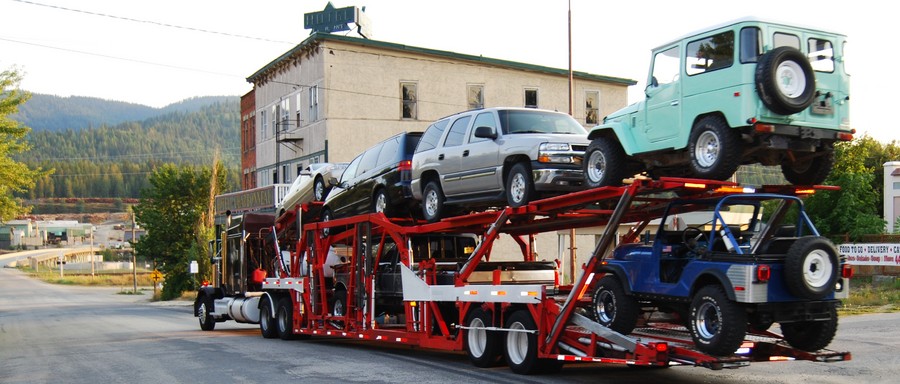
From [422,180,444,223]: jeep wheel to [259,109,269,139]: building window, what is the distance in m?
33.7

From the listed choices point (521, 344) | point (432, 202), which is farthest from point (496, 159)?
point (521, 344)

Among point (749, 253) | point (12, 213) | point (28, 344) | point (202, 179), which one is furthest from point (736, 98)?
point (202, 179)

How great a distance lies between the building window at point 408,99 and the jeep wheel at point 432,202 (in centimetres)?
2572

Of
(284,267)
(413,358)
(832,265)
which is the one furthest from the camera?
(284,267)

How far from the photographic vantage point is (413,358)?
14969 mm

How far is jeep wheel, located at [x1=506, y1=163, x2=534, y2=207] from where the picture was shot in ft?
41.2

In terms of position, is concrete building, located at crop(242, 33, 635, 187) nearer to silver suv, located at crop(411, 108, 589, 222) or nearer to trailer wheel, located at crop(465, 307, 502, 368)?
silver suv, located at crop(411, 108, 589, 222)

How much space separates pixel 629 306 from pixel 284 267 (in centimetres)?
1055

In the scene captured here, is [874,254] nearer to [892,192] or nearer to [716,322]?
[892,192]

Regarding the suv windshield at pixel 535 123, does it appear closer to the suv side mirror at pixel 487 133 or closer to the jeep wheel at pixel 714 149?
the suv side mirror at pixel 487 133

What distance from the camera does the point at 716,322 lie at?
9.39 meters

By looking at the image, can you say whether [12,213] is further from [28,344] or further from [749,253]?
[749,253]

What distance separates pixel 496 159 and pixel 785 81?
4.42 meters

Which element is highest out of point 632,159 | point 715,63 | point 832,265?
point 715,63
